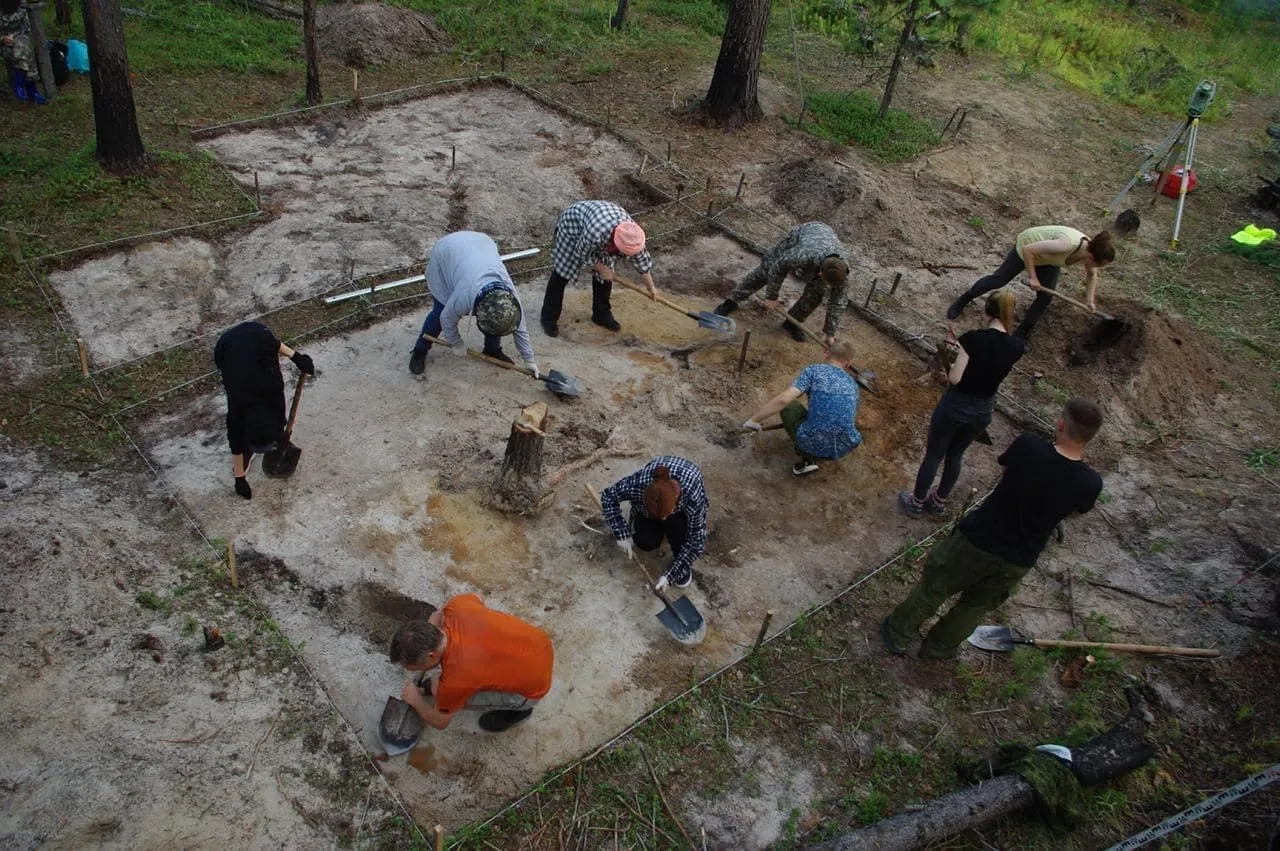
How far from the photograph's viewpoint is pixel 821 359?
7.51 meters

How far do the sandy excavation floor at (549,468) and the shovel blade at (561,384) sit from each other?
13cm

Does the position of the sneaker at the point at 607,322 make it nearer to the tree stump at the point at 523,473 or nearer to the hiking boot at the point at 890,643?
the tree stump at the point at 523,473

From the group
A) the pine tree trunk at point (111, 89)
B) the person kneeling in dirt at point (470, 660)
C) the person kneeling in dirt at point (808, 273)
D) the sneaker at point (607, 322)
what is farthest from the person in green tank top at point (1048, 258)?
the pine tree trunk at point (111, 89)

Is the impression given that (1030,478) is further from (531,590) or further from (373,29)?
(373,29)

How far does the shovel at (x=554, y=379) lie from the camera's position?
631 cm

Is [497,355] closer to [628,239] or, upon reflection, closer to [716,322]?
[628,239]

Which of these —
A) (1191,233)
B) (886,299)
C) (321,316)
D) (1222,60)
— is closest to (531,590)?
(321,316)

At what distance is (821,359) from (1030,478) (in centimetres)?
349

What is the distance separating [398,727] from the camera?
13.9 ft

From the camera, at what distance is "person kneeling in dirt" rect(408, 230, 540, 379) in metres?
5.86

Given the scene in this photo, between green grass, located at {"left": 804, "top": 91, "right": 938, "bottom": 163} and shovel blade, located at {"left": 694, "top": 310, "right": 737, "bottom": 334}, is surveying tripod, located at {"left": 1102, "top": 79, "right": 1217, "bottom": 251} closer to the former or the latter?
green grass, located at {"left": 804, "top": 91, "right": 938, "bottom": 163}

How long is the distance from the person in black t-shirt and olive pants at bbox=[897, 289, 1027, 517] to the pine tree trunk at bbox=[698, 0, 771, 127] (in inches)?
275

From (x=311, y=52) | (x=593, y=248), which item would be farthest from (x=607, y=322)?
(x=311, y=52)

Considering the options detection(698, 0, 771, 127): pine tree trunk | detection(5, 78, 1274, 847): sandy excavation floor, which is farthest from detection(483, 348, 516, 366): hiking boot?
detection(698, 0, 771, 127): pine tree trunk
